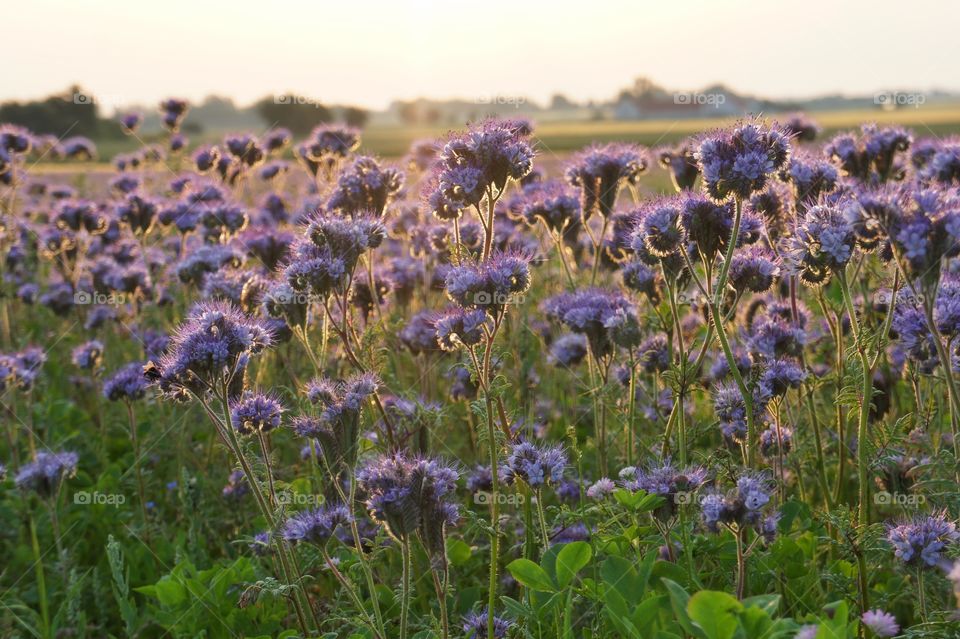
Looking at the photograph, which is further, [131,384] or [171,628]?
[131,384]

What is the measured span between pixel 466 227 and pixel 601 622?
3749 mm

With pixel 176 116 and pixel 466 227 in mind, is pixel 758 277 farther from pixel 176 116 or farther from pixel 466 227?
pixel 176 116

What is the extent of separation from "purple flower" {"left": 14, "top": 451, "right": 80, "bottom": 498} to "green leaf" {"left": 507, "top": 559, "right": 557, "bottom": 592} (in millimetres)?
3557

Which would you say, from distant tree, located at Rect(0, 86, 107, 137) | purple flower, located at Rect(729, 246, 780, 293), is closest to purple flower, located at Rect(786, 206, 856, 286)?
purple flower, located at Rect(729, 246, 780, 293)

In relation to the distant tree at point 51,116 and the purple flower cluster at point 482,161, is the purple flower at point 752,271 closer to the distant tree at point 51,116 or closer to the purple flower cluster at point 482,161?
the purple flower cluster at point 482,161

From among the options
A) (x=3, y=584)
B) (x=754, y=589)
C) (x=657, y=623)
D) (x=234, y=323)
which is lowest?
(x=3, y=584)

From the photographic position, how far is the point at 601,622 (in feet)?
12.3

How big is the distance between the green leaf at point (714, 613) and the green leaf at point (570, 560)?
0.93 m

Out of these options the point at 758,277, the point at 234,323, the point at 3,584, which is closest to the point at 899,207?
the point at 758,277

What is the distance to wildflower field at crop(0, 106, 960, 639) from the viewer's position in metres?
3.67

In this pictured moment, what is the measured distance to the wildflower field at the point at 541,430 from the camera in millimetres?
3666

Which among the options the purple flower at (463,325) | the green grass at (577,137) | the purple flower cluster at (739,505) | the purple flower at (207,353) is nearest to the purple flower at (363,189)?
the green grass at (577,137)

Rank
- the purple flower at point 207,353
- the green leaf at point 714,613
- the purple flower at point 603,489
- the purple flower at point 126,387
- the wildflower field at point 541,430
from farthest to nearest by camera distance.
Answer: the purple flower at point 126,387 → the purple flower at point 603,489 → the purple flower at point 207,353 → the wildflower field at point 541,430 → the green leaf at point 714,613

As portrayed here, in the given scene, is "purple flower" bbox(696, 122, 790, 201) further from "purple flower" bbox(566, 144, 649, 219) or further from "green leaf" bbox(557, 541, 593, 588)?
"purple flower" bbox(566, 144, 649, 219)
